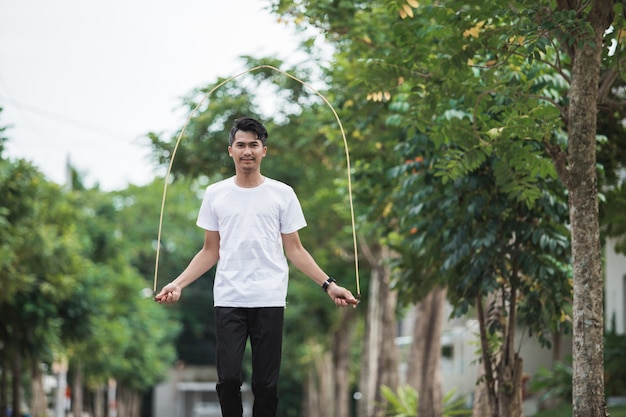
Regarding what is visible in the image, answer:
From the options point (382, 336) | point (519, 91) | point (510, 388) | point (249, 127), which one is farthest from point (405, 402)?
point (249, 127)

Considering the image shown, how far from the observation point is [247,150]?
6789 mm

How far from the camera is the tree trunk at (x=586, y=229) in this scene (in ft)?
27.3

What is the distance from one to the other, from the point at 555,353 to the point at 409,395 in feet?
42.2

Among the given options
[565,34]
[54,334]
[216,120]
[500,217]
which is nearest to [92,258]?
[54,334]

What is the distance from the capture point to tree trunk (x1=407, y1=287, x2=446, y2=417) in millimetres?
21391

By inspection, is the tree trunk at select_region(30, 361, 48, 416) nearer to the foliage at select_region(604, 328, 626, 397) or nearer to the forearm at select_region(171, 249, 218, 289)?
the foliage at select_region(604, 328, 626, 397)

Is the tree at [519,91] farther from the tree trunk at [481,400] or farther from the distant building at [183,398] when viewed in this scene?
the distant building at [183,398]

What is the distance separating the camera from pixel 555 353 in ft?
113

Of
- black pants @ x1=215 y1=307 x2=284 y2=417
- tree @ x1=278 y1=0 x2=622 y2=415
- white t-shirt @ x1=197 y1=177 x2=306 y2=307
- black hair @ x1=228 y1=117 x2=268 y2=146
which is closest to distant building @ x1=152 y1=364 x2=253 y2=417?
tree @ x1=278 y1=0 x2=622 y2=415

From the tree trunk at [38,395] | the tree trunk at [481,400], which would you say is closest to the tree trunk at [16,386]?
the tree trunk at [38,395]

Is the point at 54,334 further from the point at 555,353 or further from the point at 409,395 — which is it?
the point at 555,353

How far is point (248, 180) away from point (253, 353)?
1013mm

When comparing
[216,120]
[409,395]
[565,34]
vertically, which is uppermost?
[216,120]

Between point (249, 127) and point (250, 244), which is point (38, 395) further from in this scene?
point (249, 127)
